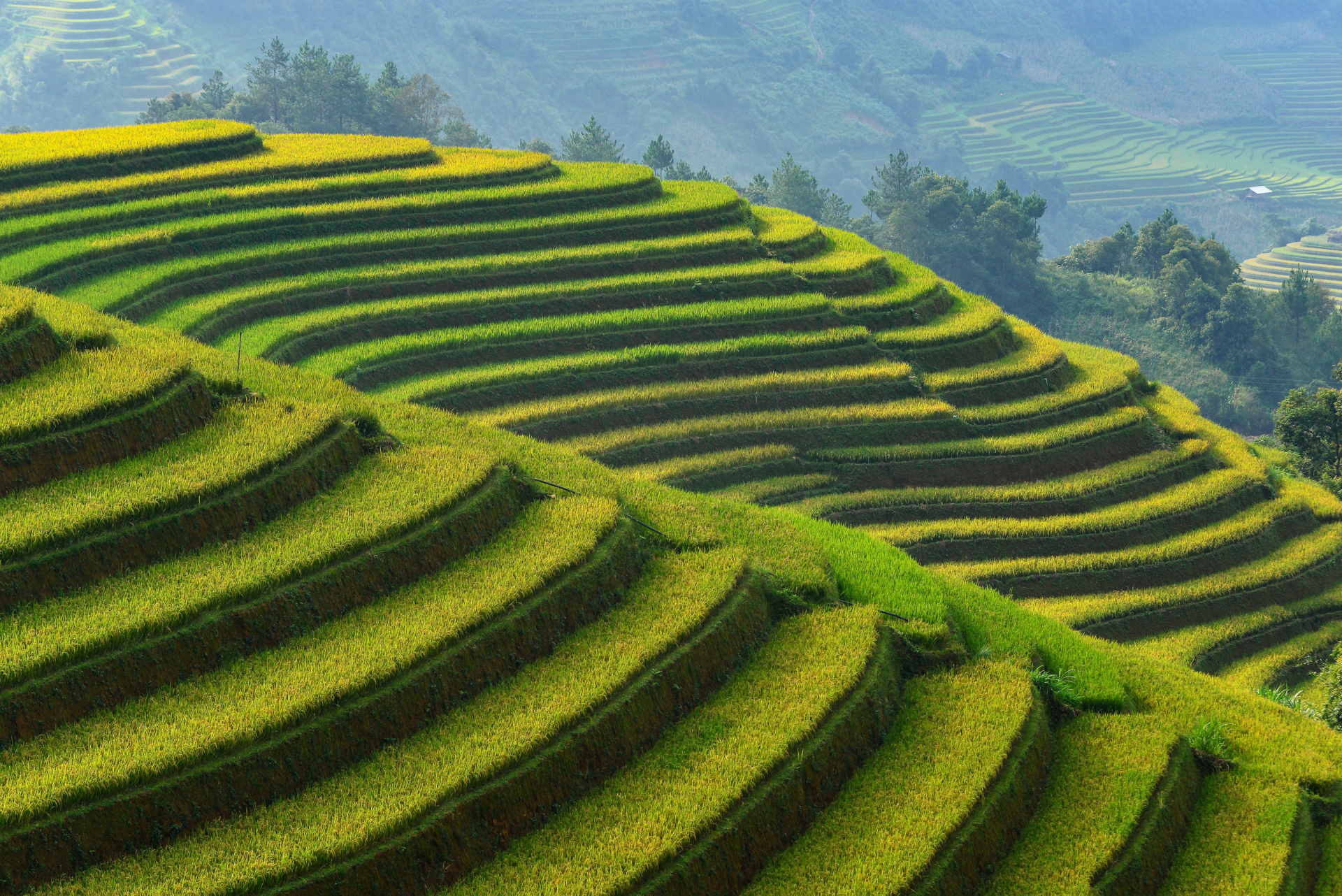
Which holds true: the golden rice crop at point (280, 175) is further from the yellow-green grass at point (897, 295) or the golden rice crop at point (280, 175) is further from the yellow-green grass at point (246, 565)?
the yellow-green grass at point (246, 565)

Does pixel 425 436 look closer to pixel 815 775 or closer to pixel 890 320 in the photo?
pixel 815 775

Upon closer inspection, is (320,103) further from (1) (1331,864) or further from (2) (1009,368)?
(1) (1331,864)

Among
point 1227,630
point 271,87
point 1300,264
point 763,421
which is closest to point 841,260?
point 763,421

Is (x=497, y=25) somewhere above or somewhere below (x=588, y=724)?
above

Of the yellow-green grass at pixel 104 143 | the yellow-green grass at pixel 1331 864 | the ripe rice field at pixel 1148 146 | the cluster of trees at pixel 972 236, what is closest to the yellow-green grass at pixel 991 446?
the yellow-green grass at pixel 1331 864

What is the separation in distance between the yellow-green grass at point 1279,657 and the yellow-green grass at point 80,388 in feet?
43.4

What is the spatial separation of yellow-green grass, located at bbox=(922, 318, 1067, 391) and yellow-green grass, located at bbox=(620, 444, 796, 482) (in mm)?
3787

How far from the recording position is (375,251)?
19719 millimetres

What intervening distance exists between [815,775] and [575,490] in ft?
12.0

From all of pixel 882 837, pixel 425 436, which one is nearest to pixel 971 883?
pixel 882 837

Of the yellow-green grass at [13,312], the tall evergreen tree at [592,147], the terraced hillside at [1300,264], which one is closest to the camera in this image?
the yellow-green grass at [13,312]

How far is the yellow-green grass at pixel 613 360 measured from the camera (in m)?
16.5

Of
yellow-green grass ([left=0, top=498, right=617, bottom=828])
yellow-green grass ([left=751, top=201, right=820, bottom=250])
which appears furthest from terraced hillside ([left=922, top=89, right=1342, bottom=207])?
yellow-green grass ([left=0, top=498, right=617, bottom=828])

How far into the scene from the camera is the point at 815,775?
24.9ft
